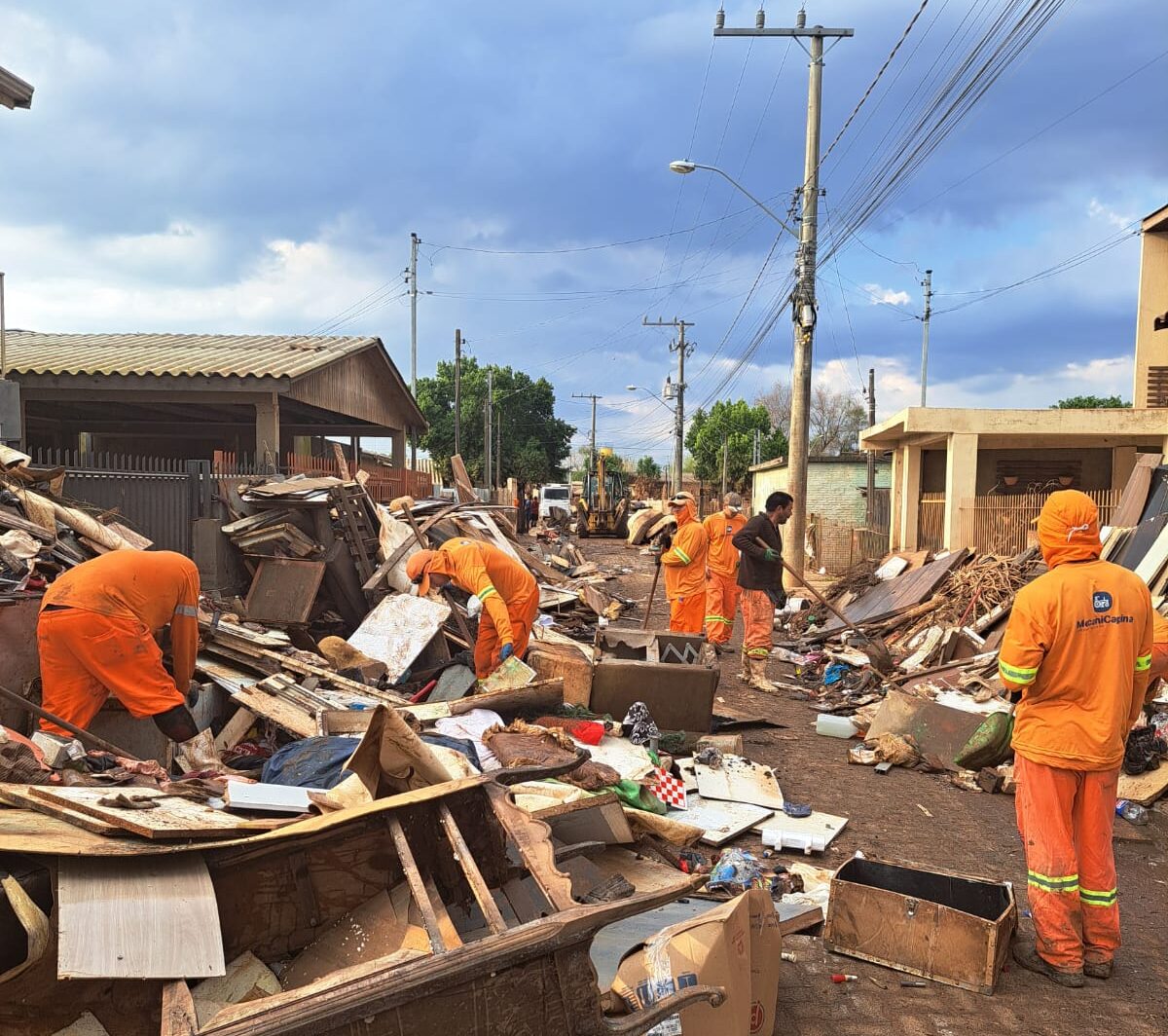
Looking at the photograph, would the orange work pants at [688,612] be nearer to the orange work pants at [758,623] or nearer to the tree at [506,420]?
the orange work pants at [758,623]

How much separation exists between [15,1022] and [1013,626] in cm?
352

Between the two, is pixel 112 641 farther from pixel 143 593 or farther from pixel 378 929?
pixel 378 929

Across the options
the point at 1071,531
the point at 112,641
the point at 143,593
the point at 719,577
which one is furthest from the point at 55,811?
the point at 719,577

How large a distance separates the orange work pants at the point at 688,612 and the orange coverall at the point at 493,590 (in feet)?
10.7

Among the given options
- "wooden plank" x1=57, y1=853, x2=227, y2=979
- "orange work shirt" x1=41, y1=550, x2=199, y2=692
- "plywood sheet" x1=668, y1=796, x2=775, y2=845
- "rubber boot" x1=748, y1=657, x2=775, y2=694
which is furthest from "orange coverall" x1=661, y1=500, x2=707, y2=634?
"wooden plank" x1=57, y1=853, x2=227, y2=979

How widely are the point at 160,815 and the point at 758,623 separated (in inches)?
281

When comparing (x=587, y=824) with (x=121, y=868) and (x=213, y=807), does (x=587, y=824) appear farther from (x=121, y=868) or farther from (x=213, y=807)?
(x=121, y=868)

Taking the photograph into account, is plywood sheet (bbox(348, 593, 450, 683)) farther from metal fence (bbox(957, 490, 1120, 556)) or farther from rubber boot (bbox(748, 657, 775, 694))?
metal fence (bbox(957, 490, 1120, 556))

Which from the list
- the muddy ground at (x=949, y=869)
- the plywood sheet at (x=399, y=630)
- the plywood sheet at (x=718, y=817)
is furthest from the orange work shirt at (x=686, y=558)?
the plywood sheet at (x=718, y=817)

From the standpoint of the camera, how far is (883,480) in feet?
83.8

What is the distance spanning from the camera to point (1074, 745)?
3459mm

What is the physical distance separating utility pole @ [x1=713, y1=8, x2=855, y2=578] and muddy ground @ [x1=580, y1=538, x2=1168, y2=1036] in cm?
833

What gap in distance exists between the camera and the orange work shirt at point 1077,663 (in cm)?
346

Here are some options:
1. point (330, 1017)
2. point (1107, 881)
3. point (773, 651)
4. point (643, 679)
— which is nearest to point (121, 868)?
point (330, 1017)
